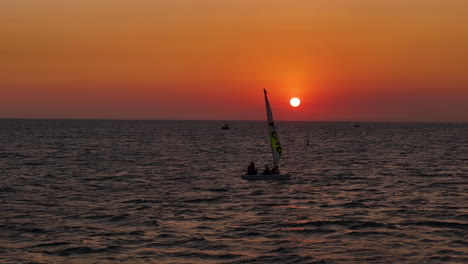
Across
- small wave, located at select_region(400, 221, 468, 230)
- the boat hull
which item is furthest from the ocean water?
the boat hull

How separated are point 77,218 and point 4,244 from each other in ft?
22.1

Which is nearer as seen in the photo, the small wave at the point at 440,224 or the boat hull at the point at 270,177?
the small wave at the point at 440,224

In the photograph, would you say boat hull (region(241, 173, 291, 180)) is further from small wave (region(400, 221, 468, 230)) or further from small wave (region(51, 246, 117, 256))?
small wave (region(51, 246, 117, 256))

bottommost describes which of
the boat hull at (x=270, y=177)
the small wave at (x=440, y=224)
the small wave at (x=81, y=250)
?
the small wave at (x=81, y=250)

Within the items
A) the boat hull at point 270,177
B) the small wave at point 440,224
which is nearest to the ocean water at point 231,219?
the small wave at point 440,224

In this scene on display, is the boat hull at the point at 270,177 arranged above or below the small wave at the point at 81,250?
above

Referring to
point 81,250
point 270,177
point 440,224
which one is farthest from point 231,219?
point 270,177

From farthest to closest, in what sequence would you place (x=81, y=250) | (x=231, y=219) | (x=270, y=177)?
(x=270, y=177)
(x=231, y=219)
(x=81, y=250)

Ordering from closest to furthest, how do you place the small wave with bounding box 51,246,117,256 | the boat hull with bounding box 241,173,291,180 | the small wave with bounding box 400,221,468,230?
the small wave with bounding box 51,246,117,256
the small wave with bounding box 400,221,468,230
the boat hull with bounding box 241,173,291,180

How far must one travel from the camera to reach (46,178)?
56.2 meters

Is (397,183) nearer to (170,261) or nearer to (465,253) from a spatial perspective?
(465,253)

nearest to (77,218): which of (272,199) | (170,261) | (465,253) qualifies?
(170,261)

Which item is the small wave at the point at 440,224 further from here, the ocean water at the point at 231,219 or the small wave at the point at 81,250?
the small wave at the point at 81,250

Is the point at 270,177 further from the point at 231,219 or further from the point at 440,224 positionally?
the point at 440,224
